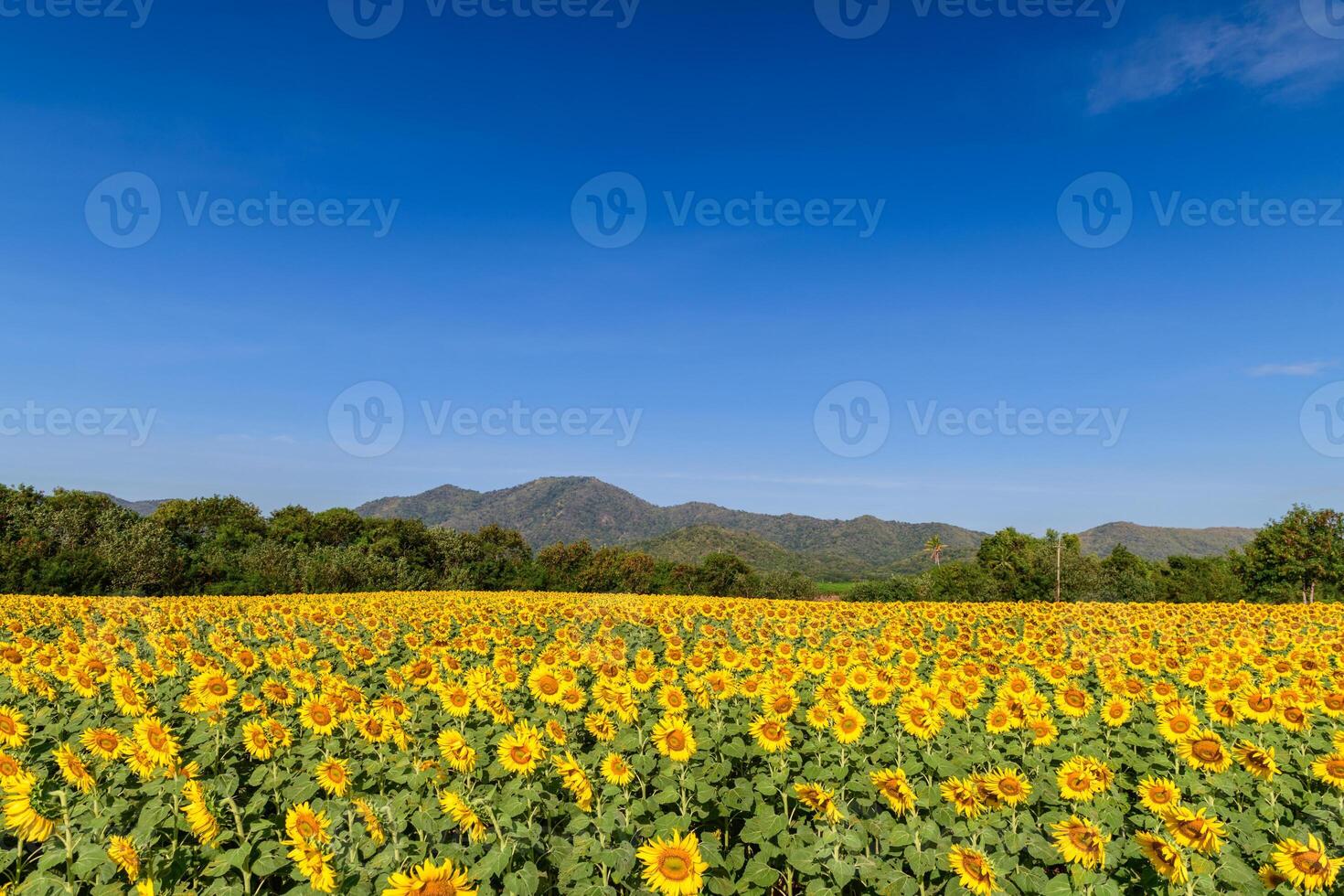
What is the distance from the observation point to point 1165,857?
470cm

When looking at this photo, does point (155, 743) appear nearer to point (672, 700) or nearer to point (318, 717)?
point (318, 717)

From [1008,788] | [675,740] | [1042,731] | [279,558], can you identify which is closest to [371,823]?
[675,740]

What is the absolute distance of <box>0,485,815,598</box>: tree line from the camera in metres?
51.3

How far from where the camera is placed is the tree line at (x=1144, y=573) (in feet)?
186

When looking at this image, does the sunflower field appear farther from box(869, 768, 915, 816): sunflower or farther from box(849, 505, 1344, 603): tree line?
box(849, 505, 1344, 603): tree line

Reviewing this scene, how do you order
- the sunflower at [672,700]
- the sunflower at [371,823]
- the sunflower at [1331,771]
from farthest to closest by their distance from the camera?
the sunflower at [672,700] → the sunflower at [1331,771] → the sunflower at [371,823]

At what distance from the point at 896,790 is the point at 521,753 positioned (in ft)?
10.8

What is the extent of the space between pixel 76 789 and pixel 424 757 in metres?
3.03

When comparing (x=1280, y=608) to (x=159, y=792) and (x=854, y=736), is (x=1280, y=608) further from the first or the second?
(x=159, y=792)

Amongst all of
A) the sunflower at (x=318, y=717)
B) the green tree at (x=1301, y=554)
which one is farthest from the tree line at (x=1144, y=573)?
the sunflower at (x=318, y=717)

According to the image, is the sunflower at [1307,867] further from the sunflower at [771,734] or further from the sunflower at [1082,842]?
the sunflower at [771,734]

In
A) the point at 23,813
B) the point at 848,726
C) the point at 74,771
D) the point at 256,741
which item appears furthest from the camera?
the point at 848,726

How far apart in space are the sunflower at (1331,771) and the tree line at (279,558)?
59.3 meters

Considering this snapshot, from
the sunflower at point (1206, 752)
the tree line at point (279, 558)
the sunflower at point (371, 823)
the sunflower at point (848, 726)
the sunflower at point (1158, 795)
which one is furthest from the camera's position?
the tree line at point (279, 558)
